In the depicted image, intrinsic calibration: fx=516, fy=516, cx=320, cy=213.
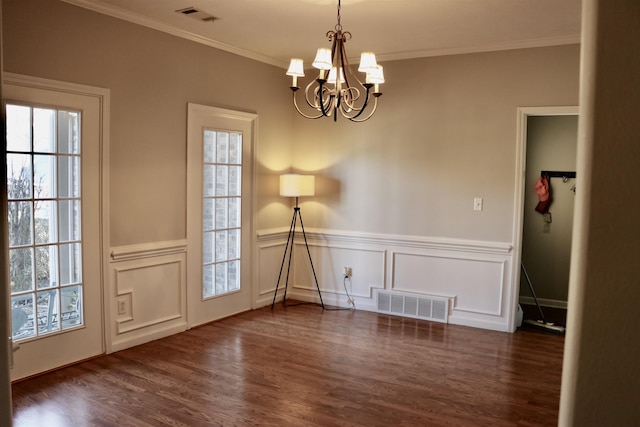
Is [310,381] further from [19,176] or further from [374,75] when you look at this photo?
[19,176]

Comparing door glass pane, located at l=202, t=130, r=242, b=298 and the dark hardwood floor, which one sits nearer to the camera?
the dark hardwood floor

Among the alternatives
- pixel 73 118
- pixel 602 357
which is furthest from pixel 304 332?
pixel 602 357

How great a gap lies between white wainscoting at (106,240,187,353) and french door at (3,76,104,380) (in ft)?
0.48

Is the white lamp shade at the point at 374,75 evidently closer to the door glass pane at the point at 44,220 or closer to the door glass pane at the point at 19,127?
the door glass pane at the point at 44,220

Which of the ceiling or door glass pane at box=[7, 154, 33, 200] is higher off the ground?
the ceiling

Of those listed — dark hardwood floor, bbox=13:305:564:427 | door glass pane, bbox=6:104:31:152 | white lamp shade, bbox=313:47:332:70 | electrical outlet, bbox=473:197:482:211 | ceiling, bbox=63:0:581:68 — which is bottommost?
dark hardwood floor, bbox=13:305:564:427

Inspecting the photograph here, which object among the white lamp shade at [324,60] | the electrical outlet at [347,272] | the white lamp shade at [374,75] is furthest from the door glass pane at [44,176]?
the electrical outlet at [347,272]

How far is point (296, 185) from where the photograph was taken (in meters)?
5.53

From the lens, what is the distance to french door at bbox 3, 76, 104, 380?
3498 mm

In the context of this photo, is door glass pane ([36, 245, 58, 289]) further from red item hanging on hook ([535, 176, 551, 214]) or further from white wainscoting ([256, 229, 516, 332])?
red item hanging on hook ([535, 176, 551, 214])

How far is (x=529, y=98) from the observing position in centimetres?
477

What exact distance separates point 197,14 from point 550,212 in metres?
4.39

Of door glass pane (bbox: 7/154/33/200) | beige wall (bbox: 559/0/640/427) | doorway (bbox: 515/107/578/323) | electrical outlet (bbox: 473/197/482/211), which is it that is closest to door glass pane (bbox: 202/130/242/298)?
door glass pane (bbox: 7/154/33/200)

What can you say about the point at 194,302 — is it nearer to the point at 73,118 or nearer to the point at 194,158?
the point at 194,158
